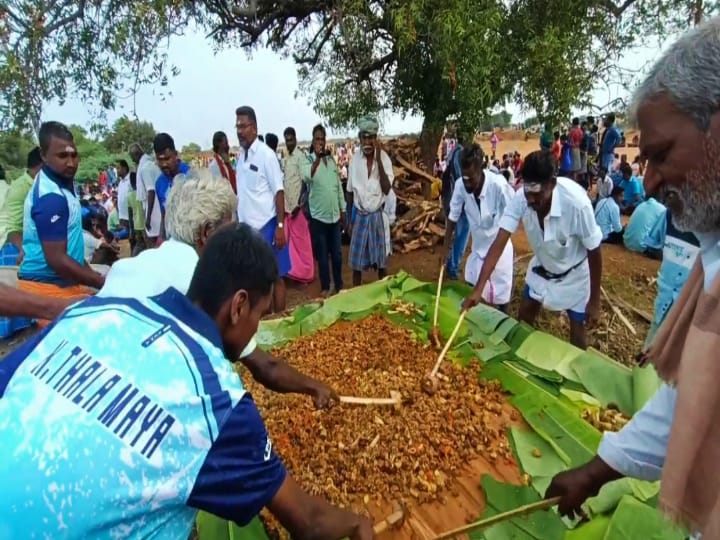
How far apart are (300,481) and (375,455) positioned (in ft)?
1.12

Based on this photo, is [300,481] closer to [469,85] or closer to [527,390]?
[527,390]

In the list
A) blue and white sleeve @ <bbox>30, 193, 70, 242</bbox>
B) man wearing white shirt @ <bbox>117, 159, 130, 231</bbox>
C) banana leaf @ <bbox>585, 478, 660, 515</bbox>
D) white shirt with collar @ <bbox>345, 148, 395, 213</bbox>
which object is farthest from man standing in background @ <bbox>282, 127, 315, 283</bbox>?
banana leaf @ <bbox>585, 478, 660, 515</bbox>

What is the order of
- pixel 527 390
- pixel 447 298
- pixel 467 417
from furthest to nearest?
pixel 447 298 → pixel 527 390 → pixel 467 417

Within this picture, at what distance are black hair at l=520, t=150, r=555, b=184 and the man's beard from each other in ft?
6.42

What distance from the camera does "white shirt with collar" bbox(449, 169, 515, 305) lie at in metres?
4.00

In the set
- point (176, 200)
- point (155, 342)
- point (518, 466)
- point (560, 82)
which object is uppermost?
point (560, 82)

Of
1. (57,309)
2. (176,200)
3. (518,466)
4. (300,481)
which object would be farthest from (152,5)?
(518,466)

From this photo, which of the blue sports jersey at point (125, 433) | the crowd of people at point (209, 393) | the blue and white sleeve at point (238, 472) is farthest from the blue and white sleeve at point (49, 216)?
the blue and white sleeve at point (238, 472)

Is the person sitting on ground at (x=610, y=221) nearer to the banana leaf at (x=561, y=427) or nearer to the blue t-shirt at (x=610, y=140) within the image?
the blue t-shirt at (x=610, y=140)

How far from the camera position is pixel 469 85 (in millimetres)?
4582

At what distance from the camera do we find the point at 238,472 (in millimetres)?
1057

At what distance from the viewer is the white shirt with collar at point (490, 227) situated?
4.00 m

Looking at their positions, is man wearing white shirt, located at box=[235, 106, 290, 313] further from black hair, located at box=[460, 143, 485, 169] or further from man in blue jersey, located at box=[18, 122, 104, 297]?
black hair, located at box=[460, 143, 485, 169]

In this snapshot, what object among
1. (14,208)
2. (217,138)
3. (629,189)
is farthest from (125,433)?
(629,189)
